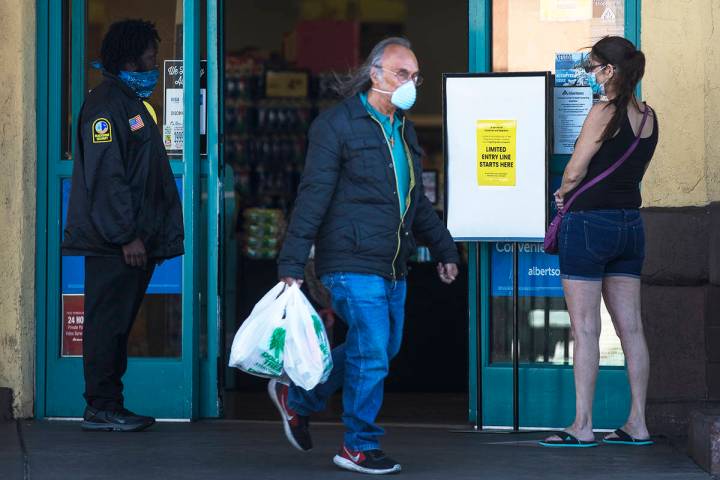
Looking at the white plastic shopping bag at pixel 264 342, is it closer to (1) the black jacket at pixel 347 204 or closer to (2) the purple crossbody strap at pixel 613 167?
(1) the black jacket at pixel 347 204

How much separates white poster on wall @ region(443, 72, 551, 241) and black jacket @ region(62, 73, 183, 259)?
54.8 inches

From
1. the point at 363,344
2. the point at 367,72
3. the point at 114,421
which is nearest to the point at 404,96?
the point at 367,72

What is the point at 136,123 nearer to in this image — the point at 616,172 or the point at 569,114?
the point at 569,114

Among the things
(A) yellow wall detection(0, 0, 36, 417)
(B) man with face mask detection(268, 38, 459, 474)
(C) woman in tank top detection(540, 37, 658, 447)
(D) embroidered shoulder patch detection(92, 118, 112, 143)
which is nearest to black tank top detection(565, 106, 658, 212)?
(C) woman in tank top detection(540, 37, 658, 447)

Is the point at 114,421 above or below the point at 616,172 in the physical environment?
below

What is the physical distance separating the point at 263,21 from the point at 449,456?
8.65 meters

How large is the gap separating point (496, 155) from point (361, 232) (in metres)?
1.49

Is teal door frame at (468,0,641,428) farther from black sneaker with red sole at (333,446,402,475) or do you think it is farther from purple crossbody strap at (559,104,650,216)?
black sneaker with red sole at (333,446,402,475)

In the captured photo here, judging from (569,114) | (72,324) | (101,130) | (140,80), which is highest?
(140,80)

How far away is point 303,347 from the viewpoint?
569cm

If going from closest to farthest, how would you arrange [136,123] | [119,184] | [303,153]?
[119,184] < [136,123] < [303,153]

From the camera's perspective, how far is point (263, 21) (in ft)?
47.1

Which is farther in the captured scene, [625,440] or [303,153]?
[303,153]

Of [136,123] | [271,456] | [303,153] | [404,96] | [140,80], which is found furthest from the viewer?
[303,153]
